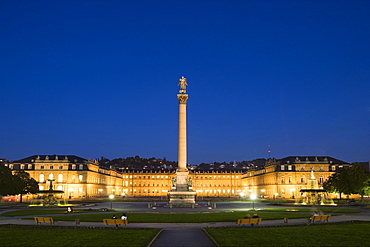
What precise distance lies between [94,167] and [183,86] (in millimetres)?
113770

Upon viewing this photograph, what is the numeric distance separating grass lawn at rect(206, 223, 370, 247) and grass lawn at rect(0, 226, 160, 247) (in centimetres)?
550

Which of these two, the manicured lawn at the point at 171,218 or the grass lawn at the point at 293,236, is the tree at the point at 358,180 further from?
the grass lawn at the point at 293,236

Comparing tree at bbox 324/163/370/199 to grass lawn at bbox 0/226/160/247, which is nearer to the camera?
grass lawn at bbox 0/226/160/247

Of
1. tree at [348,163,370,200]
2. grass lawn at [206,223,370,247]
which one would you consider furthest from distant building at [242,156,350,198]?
grass lawn at [206,223,370,247]

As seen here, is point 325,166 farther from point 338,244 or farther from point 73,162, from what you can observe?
point 338,244

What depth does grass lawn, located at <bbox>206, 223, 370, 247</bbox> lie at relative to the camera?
26.2 metres

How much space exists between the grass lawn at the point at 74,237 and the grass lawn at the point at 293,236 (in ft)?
18.0

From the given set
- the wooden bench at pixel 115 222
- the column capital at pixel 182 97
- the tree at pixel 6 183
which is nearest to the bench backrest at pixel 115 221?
the wooden bench at pixel 115 222

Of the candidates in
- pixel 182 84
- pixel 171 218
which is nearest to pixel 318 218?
pixel 171 218

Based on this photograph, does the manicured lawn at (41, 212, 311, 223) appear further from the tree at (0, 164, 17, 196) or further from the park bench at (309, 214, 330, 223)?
the tree at (0, 164, 17, 196)

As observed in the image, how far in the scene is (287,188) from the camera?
170375 millimetres

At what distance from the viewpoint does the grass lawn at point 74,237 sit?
85.7 feet

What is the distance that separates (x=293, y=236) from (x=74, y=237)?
15832 millimetres

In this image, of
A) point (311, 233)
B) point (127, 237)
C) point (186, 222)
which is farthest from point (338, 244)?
Result: point (186, 222)
